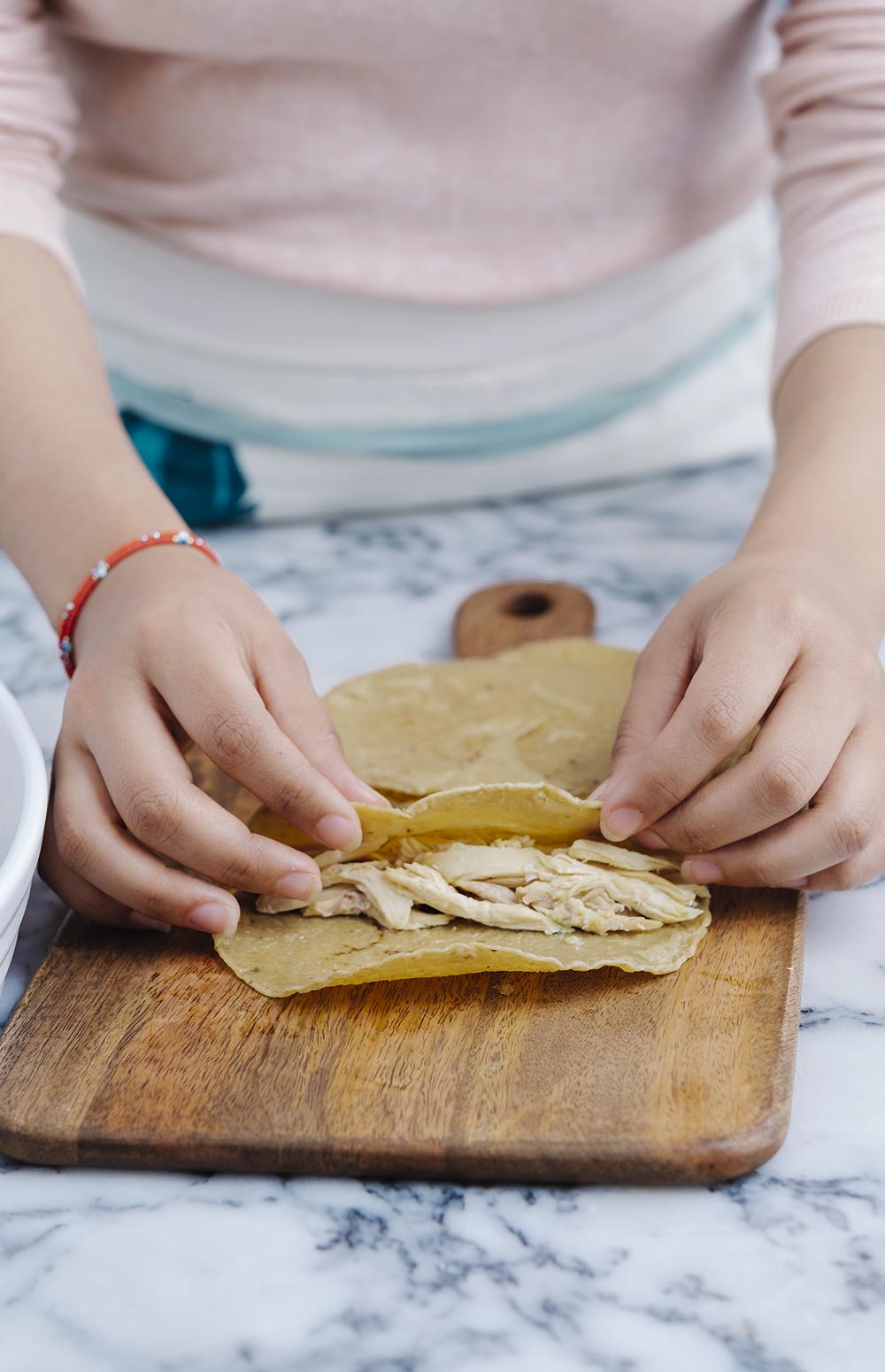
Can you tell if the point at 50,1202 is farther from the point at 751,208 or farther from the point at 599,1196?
the point at 751,208

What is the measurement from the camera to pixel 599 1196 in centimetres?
74

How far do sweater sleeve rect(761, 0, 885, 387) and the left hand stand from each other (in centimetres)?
41

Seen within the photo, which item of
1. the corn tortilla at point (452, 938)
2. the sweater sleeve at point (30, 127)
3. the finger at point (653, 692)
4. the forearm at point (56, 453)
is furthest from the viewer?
the sweater sleeve at point (30, 127)

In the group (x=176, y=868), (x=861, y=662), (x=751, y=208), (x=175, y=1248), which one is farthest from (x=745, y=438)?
(x=175, y=1248)

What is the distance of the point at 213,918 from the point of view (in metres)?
0.89

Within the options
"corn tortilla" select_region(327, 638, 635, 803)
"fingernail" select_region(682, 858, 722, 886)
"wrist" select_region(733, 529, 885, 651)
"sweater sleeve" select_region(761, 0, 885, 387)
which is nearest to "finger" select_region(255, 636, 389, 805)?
"corn tortilla" select_region(327, 638, 635, 803)

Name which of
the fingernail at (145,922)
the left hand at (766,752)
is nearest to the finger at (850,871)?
the left hand at (766,752)

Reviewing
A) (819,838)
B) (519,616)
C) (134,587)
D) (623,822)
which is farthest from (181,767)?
(519,616)

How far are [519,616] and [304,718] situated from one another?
18.7 inches

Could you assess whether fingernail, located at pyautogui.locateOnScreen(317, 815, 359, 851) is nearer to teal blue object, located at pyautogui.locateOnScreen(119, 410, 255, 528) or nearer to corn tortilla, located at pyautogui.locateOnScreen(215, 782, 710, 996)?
corn tortilla, located at pyautogui.locateOnScreen(215, 782, 710, 996)

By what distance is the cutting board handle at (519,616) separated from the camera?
1345 millimetres

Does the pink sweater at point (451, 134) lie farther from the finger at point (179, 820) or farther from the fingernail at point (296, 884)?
the fingernail at point (296, 884)

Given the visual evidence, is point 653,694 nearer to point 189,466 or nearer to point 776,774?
point 776,774

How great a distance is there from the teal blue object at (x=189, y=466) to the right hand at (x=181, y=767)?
62 centimetres
